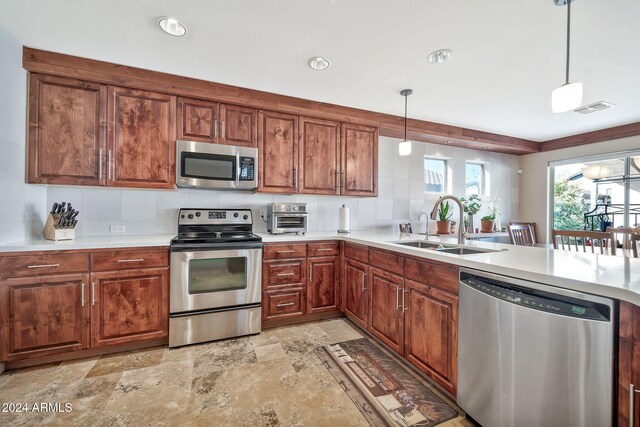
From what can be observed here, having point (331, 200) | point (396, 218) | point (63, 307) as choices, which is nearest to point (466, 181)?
point (396, 218)

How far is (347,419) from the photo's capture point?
1547 mm

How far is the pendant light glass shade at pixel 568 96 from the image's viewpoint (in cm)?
148

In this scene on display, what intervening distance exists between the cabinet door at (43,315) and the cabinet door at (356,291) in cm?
223

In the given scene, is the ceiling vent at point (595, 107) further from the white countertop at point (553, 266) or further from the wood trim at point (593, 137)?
the white countertop at point (553, 266)

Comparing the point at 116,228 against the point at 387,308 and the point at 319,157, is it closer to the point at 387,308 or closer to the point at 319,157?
the point at 319,157

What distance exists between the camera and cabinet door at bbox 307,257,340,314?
2.87 meters

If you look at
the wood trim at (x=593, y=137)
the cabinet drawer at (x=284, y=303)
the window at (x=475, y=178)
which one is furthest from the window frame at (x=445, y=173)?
the cabinet drawer at (x=284, y=303)

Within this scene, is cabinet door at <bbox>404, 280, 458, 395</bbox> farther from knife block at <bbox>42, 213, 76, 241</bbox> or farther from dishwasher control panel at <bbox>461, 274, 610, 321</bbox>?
knife block at <bbox>42, 213, 76, 241</bbox>

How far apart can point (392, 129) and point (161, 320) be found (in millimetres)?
3353

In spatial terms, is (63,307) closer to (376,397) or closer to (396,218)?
(376,397)

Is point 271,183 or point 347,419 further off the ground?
point 271,183

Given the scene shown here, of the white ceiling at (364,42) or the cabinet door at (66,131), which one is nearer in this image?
the white ceiling at (364,42)

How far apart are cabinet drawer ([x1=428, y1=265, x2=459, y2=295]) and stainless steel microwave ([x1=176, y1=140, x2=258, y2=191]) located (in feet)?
6.33

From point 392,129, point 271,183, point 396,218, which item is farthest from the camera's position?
point 396,218
